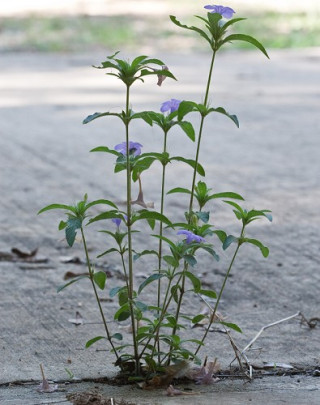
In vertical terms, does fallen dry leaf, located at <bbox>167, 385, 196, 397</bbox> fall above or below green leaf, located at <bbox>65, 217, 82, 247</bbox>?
below

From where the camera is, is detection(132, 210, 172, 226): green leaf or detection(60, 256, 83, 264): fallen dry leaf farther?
detection(60, 256, 83, 264): fallen dry leaf

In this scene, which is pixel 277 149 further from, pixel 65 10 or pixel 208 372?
pixel 65 10

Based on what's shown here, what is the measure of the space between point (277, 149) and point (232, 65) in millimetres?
5002

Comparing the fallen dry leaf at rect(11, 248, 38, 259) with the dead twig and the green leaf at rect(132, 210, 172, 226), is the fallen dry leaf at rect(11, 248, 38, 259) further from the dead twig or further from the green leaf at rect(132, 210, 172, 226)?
the green leaf at rect(132, 210, 172, 226)

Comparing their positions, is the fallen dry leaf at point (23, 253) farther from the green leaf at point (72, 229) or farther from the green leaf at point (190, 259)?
the green leaf at point (190, 259)

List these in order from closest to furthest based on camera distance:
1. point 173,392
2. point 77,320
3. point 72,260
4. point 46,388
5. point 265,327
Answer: point 173,392
point 46,388
point 265,327
point 77,320
point 72,260

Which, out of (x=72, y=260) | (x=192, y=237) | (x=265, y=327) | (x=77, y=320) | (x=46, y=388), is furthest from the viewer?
(x=72, y=260)

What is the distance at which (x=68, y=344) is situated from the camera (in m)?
2.97

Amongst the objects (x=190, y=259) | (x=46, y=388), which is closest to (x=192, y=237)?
(x=190, y=259)

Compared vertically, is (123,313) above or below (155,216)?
below

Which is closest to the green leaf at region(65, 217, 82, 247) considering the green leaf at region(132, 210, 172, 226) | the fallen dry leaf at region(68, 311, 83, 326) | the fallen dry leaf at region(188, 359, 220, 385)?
the green leaf at region(132, 210, 172, 226)

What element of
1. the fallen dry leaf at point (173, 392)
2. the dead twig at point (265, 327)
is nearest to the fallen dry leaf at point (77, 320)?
the dead twig at point (265, 327)

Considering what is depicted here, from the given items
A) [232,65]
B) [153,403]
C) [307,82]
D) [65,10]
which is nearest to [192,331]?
[153,403]

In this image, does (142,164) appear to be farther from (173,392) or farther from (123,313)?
(173,392)
